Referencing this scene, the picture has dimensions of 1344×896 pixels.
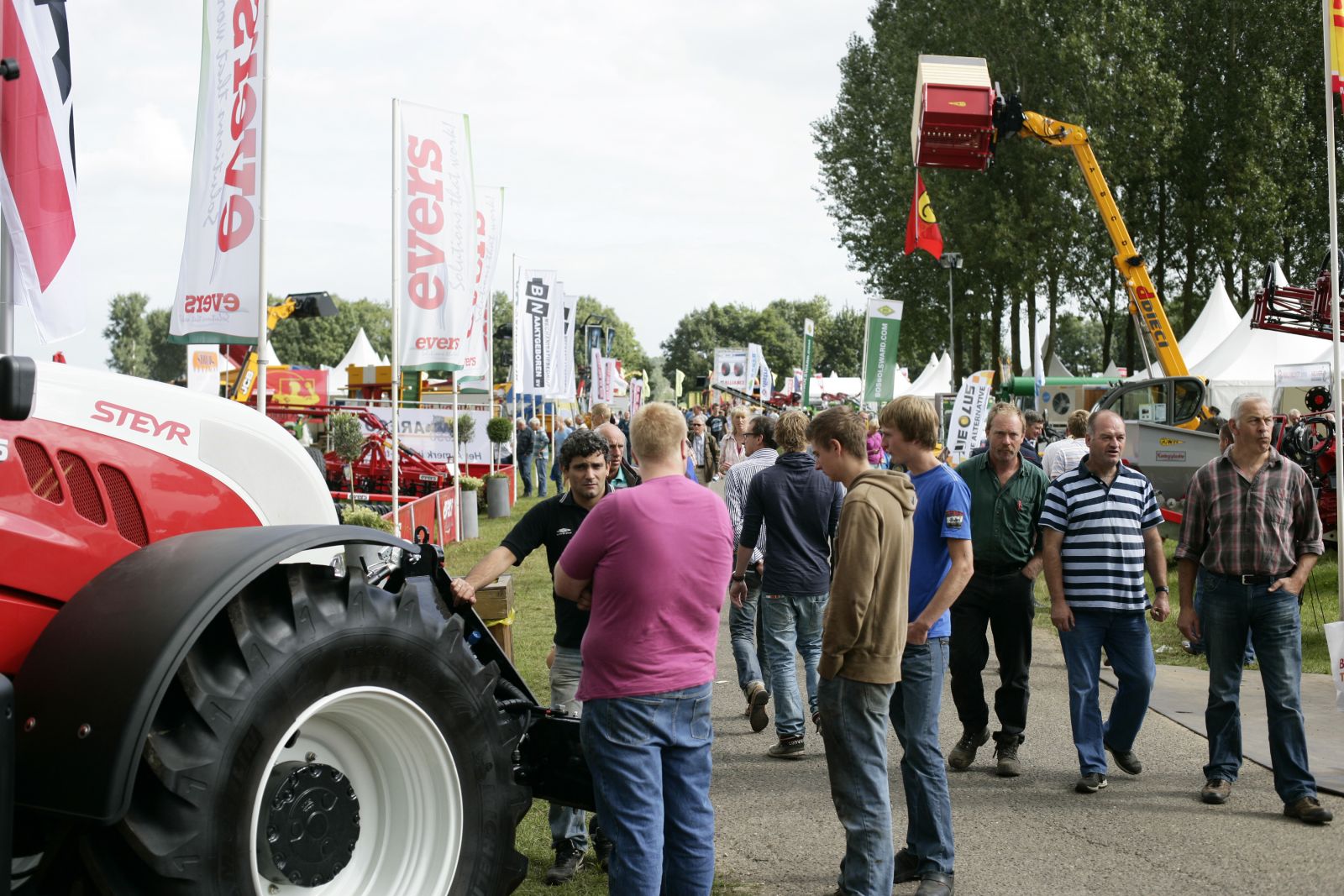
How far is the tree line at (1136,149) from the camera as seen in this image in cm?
3123

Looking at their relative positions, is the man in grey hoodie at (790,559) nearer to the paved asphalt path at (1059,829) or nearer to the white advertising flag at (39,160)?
the paved asphalt path at (1059,829)

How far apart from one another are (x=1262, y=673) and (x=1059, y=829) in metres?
1.23

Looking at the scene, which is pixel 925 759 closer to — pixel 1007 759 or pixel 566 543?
pixel 566 543

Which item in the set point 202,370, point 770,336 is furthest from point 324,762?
point 770,336

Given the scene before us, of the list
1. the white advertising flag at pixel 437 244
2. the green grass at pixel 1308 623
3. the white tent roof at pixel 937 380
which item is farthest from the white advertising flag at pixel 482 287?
the white tent roof at pixel 937 380

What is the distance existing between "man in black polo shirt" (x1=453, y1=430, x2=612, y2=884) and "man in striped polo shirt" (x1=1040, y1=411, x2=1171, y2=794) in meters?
2.51

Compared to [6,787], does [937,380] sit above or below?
above

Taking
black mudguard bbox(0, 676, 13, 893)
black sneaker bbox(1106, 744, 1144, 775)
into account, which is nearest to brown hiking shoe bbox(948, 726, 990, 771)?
black sneaker bbox(1106, 744, 1144, 775)

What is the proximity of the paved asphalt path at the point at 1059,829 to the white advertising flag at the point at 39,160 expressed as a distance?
15.1ft

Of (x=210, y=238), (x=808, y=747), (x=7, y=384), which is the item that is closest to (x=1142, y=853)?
(x=808, y=747)

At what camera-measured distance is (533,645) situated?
32.9 feet

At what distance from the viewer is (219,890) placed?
2932mm

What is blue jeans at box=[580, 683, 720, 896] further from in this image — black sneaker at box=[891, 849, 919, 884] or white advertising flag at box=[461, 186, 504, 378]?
white advertising flag at box=[461, 186, 504, 378]

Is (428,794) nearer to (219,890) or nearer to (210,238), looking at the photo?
(219,890)
